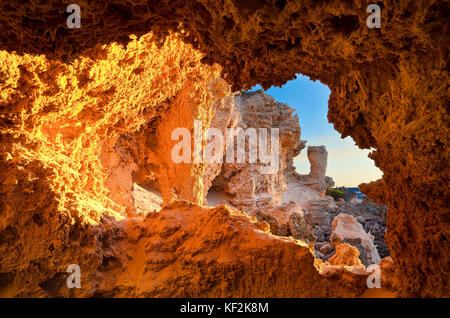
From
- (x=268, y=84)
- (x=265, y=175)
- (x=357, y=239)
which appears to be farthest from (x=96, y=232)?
(x=265, y=175)

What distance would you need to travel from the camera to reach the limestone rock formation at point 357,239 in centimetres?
853

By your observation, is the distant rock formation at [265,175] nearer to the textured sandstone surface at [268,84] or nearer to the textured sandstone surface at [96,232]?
the textured sandstone surface at [96,232]

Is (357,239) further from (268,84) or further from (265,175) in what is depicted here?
(268,84)

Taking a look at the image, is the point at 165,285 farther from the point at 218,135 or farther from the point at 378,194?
the point at 218,135

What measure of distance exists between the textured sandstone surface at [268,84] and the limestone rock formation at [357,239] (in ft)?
23.3

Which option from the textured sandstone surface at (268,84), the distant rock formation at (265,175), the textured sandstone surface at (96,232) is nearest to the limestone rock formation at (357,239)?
the distant rock formation at (265,175)

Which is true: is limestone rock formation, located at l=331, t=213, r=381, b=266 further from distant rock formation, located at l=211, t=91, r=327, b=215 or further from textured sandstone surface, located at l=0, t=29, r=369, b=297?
textured sandstone surface, located at l=0, t=29, r=369, b=297

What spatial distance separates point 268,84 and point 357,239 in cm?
826

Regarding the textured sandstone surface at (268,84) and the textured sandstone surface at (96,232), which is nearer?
the textured sandstone surface at (268,84)

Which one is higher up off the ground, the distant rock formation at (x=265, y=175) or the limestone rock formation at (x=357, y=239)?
the distant rock formation at (x=265, y=175)

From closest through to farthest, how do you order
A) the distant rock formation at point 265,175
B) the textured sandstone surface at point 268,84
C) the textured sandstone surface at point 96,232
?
the textured sandstone surface at point 268,84, the textured sandstone surface at point 96,232, the distant rock formation at point 265,175

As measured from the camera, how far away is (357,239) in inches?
345

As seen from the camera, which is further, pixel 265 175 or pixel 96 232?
pixel 265 175

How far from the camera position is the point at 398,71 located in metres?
1.73
